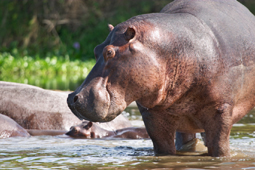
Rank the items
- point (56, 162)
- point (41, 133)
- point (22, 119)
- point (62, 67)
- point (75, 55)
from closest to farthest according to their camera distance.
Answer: point (56, 162)
point (41, 133)
point (22, 119)
point (62, 67)
point (75, 55)

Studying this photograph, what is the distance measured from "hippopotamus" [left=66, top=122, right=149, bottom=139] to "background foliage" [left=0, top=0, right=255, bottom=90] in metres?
15.0

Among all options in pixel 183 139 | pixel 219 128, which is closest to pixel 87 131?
pixel 183 139

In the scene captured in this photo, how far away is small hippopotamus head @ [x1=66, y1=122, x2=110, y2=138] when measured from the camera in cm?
590

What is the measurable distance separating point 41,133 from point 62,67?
1331 centimetres

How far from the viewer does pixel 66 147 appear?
4898 mm

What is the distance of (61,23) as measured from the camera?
24.2 metres

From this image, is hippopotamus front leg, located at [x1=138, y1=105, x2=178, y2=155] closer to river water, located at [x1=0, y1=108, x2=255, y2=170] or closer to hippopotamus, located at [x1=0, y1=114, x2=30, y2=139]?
river water, located at [x1=0, y1=108, x2=255, y2=170]

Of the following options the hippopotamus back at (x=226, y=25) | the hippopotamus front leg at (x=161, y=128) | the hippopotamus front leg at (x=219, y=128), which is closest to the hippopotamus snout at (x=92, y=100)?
the hippopotamus front leg at (x=161, y=128)

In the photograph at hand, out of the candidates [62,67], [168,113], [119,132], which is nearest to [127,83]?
[168,113]

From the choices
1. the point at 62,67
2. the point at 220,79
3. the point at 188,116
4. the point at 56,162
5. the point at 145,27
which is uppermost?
the point at 62,67

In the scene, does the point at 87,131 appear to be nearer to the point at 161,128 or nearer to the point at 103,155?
the point at 103,155

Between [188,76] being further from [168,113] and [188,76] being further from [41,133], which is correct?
[41,133]

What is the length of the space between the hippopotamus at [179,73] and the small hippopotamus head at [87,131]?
5.97 feet

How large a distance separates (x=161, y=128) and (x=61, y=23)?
20733 mm
